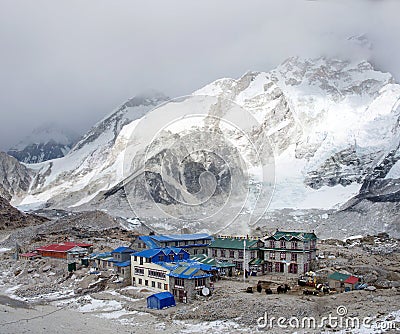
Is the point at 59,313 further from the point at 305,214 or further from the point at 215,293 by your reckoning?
the point at 305,214

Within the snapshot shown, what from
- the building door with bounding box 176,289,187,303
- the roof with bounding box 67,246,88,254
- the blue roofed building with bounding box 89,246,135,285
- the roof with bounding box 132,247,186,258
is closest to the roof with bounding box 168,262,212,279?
the building door with bounding box 176,289,187,303

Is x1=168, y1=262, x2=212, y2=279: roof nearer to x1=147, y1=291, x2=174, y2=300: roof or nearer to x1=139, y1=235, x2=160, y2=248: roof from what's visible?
x1=147, y1=291, x2=174, y2=300: roof

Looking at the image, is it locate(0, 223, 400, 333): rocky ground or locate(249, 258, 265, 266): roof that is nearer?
locate(0, 223, 400, 333): rocky ground

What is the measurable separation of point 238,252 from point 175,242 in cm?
653

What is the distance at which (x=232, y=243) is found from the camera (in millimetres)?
47312

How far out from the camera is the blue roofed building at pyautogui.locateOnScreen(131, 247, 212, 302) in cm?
3541

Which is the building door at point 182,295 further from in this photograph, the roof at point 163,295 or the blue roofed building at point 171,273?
the roof at point 163,295

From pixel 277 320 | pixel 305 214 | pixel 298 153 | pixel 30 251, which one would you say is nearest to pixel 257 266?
pixel 277 320

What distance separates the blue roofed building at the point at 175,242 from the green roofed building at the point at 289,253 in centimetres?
817

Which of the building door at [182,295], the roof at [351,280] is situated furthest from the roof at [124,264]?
the roof at [351,280]

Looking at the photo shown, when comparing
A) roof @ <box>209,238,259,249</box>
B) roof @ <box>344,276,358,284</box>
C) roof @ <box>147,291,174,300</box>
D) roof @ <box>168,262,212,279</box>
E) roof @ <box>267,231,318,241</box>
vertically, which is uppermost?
roof @ <box>267,231,318,241</box>

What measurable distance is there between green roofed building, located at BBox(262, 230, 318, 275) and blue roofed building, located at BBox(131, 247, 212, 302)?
→ 7802 millimetres

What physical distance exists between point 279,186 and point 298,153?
2936 centimetres

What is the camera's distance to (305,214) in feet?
431
